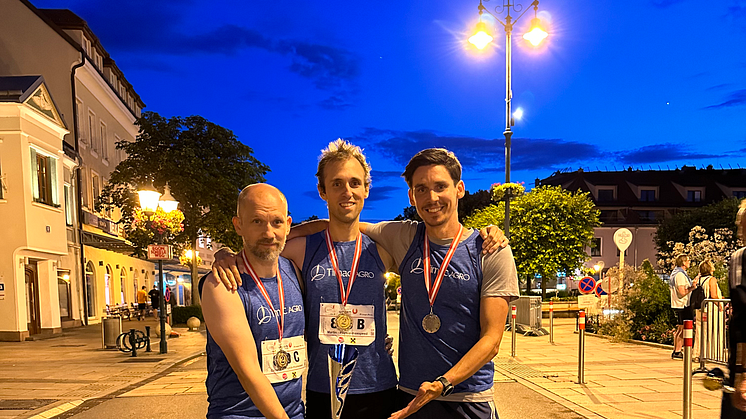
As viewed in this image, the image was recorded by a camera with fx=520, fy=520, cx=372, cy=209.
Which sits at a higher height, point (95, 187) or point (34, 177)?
point (95, 187)

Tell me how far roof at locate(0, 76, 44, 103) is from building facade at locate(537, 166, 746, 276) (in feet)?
150

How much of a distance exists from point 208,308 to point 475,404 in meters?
1.43

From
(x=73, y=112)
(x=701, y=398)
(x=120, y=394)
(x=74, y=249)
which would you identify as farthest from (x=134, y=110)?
(x=701, y=398)

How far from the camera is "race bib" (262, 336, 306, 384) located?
2.44 metres

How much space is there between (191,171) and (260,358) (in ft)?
70.5

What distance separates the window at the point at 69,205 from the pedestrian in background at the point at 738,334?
24.4 m

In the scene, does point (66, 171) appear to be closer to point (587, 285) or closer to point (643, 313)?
point (587, 285)

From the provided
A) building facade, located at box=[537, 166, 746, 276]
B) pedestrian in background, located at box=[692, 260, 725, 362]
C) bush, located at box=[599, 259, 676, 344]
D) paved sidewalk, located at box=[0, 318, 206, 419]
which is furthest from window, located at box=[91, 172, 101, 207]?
building facade, located at box=[537, 166, 746, 276]

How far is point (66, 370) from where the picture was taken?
11195 millimetres

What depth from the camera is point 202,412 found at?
7.03 m

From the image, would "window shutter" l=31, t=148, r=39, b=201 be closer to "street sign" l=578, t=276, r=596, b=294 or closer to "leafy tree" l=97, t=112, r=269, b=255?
"leafy tree" l=97, t=112, r=269, b=255

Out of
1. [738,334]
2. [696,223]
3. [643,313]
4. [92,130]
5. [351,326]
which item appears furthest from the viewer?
[696,223]

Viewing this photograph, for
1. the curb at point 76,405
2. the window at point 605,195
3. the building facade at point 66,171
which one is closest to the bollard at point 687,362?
the curb at point 76,405

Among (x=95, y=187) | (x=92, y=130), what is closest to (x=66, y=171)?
(x=95, y=187)
